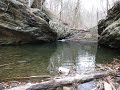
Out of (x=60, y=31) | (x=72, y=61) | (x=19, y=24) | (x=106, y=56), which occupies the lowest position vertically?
(x=72, y=61)

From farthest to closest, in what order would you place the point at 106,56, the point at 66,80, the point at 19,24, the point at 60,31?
1. the point at 60,31
2. the point at 19,24
3. the point at 106,56
4. the point at 66,80

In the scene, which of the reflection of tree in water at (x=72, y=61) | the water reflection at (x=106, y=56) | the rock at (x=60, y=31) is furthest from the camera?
the rock at (x=60, y=31)

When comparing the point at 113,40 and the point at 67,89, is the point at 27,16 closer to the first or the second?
the point at 113,40

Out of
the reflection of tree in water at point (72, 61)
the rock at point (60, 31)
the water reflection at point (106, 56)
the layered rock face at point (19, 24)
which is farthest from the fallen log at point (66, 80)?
the rock at point (60, 31)

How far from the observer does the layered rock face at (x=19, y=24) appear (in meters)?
22.3

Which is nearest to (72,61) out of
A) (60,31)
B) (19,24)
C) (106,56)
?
(106,56)

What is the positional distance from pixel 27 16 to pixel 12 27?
8.98 ft

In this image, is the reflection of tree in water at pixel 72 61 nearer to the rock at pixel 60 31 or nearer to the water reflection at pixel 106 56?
the water reflection at pixel 106 56

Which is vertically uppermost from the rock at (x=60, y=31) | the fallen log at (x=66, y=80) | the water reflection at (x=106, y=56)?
the rock at (x=60, y=31)

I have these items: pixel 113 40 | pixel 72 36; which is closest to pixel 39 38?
pixel 113 40

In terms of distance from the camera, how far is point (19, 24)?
Answer: 77.4ft

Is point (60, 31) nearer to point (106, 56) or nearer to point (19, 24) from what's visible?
point (19, 24)

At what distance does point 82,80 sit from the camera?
8055mm

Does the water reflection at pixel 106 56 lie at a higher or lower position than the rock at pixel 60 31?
lower
